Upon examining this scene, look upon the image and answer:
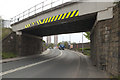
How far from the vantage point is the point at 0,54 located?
635 inches

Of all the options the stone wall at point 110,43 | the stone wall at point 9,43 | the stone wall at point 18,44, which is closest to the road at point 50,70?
the stone wall at point 110,43

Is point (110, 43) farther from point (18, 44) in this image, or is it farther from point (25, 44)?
point (18, 44)

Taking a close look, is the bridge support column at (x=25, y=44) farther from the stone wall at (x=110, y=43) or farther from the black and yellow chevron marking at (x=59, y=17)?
the stone wall at (x=110, y=43)

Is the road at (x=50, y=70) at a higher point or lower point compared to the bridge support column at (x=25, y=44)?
lower

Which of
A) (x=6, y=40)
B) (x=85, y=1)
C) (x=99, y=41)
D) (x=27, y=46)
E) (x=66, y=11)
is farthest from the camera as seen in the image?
(x=27, y=46)

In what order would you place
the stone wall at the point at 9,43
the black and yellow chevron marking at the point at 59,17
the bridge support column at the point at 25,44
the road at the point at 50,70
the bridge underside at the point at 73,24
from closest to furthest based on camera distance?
the road at the point at 50,70
the black and yellow chevron marking at the point at 59,17
the bridge underside at the point at 73,24
the stone wall at the point at 9,43
the bridge support column at the point at 25,44

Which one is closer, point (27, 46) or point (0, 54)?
point (0, 54)

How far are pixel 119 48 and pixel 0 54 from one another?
16855 millimetres

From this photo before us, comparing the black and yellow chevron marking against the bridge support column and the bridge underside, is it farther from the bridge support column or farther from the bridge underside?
the bridge support column

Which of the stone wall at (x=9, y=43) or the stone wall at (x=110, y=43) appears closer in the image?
the stone wall at (x=110, y=43)

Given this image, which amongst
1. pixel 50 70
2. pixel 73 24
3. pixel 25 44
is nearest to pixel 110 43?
pixel 50 70

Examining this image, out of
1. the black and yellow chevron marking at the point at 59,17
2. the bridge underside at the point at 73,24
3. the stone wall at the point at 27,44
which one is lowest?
the stone wall at the point at 27,44

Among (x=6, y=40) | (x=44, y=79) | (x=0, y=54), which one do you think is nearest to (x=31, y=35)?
(x=6, y=40)

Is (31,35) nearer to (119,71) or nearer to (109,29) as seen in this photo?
(109,29)
